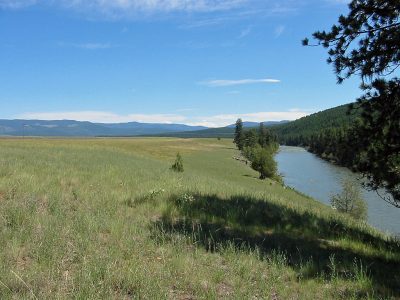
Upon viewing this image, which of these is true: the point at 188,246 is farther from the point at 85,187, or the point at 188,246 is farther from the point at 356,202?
the point at 356,202

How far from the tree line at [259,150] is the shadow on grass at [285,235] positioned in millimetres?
57125

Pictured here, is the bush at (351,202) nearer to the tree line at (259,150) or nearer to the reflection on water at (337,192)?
the reflection on water at (337,192)

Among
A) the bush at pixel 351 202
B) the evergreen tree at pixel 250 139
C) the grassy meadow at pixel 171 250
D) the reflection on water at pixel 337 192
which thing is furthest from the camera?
the evergreen tree at pixel 250 139

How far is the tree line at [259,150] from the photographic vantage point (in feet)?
233

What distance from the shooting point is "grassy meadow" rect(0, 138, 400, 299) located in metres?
5.03

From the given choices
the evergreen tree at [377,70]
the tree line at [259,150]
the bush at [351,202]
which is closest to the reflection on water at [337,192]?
the bush at [351,202]

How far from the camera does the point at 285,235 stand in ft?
28.9

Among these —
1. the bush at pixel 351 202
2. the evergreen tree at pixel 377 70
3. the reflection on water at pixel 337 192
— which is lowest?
the reflection on water at pixel 337 192

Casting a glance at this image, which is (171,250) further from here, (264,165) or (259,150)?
(259,150)

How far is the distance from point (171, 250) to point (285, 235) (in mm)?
3275

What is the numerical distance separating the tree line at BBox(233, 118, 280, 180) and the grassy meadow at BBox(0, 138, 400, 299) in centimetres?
5787

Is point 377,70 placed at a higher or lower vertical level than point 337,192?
higher

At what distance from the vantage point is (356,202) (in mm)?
42562

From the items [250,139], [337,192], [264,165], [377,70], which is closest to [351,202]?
[337,192]
